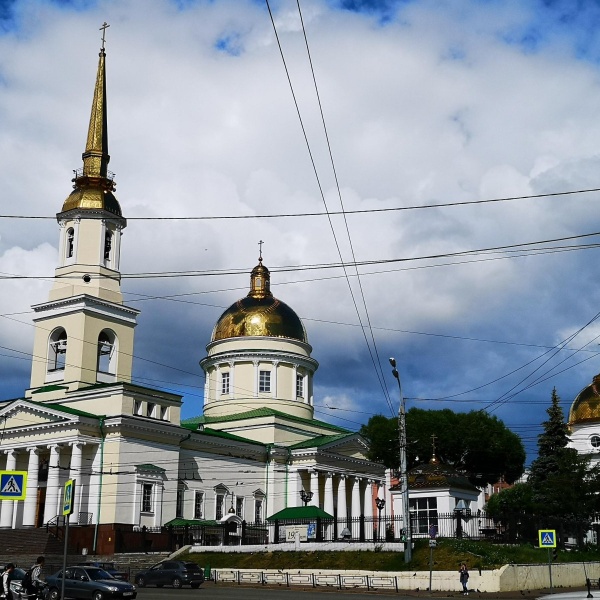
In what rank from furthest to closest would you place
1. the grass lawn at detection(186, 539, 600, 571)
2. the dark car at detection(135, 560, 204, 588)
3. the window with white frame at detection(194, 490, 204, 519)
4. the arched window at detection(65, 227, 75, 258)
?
the arched window at detection(65, 227, 75, 258) → the window with white frame at detection(194, 490, 204, 519) → the dark car at detection(135, 560, 204, 588) → the grass lawn at detection(186, 539, 600, 571)

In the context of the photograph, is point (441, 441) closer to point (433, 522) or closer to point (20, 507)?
point (433, 522)

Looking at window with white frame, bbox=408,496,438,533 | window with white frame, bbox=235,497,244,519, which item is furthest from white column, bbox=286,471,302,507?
window with white frame, bbox=408,496,438,533

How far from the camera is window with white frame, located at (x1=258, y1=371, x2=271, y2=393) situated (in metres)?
66.9

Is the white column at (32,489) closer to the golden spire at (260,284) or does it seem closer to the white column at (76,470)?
the white column at (76,470)

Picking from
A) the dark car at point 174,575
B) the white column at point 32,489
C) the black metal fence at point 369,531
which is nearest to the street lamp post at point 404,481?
the black metal fence at point 369,531

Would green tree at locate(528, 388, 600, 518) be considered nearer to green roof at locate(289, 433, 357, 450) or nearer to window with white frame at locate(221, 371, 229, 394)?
green roof at locate(289, 433, 357, 450)

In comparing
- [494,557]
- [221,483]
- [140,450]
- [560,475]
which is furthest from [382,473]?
[494,557]

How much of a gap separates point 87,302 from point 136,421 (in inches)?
341

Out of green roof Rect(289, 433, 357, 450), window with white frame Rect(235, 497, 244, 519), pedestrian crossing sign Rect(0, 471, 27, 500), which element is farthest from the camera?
green roof Rect(289, 433, 357, 450)

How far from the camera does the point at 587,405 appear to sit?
86.1 m

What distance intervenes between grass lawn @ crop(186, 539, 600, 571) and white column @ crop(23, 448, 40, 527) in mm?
14490

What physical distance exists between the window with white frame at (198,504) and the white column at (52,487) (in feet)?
30.0

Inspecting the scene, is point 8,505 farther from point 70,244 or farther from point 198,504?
point 70,244

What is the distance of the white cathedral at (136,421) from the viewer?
4994cm
